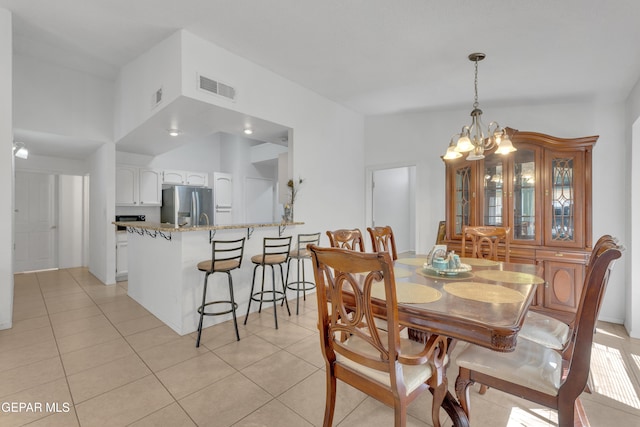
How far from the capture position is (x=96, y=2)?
257cm

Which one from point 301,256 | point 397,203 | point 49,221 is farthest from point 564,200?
point 49,221

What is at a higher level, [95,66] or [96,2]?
[95,66]

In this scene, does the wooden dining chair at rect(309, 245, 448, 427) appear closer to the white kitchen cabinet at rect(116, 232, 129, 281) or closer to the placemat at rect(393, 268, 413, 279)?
the placemat at rect(393, 268, 413, 279)

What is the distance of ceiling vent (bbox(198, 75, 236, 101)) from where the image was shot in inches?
118

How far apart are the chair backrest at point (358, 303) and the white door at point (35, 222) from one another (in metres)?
6.94

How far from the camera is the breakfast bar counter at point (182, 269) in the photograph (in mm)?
2941

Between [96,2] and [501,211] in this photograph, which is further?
[501,211]

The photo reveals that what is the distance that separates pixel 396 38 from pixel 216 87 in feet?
6.16

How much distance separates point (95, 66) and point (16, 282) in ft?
12.2

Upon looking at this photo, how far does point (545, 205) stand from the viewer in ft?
10.7

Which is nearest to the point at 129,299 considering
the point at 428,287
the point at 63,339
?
the point at 63,339

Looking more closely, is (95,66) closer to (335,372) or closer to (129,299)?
(129,299)

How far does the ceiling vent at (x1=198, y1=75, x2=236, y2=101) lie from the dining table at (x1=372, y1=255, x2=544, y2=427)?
257 cm

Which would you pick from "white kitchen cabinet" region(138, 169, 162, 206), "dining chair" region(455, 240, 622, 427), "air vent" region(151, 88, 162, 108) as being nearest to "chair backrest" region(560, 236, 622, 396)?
"dining chair" region(455, 240, 622, 427)
